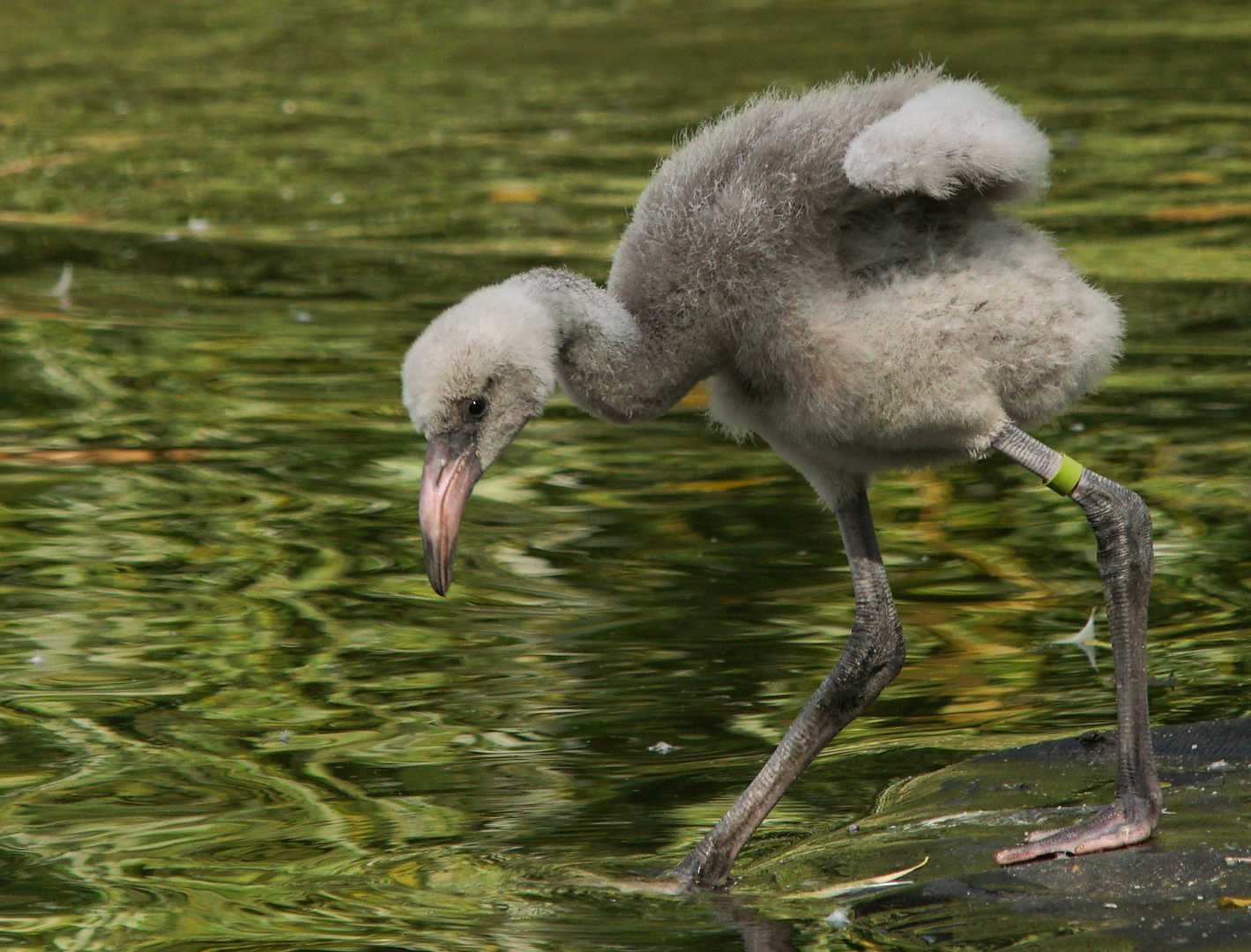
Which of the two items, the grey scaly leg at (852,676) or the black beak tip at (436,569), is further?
the grey scaly leg at (852,676)

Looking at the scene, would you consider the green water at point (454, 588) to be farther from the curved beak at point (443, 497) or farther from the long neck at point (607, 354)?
the long neck at point (607, 354)

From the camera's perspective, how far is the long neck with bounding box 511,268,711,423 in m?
4.62

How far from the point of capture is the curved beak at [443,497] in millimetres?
4438

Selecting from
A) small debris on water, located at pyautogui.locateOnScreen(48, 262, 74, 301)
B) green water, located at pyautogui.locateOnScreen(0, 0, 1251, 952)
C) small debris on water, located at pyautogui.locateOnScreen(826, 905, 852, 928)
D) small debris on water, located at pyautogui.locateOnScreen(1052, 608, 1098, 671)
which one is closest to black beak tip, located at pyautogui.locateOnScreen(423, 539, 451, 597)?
green water, located at pyautogui.locateOnScreen(0, 0, 1251, 952)

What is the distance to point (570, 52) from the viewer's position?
19.5 metres

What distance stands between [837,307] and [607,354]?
Result: 574 mm

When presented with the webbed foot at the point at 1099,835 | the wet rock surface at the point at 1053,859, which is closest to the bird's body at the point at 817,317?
the wet rock surface at the point at 1053,859

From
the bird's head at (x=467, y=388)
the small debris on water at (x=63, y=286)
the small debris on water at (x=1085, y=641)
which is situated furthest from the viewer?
the small debris on water at (x=63, y=286)

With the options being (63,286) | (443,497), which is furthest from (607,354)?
(63,286)

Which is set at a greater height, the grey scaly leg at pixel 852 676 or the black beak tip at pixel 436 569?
the black beak tip at pixel 436 569

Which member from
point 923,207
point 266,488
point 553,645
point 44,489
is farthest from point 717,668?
point 44,489

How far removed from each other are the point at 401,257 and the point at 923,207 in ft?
25.2

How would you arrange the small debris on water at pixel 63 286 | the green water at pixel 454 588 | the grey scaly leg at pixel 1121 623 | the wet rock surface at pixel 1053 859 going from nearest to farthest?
1. the wet rock surface at pixel 1053 859
2. the grey scaly leg at pixel 1121 623
3. the green water at pixel 454 588
4. the small debris on water at pixel 63 286

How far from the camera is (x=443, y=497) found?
14.6ft
